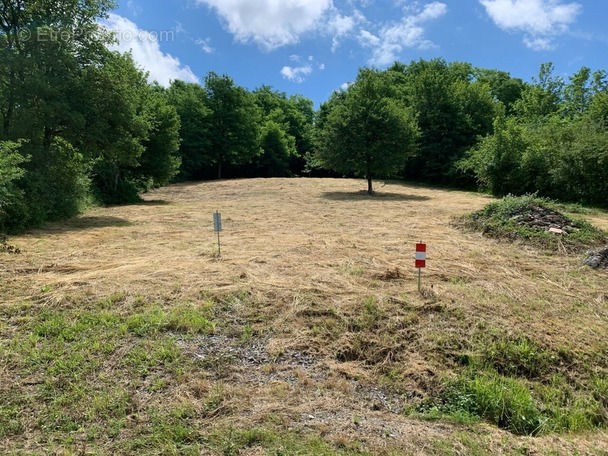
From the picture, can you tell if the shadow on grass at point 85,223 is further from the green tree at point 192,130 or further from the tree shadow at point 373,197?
the green tree at point 192,130

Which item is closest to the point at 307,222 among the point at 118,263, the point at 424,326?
the point at 118,263

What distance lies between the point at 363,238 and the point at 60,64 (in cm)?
1099

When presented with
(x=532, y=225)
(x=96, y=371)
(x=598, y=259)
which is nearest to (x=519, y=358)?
(x=96, y=371)

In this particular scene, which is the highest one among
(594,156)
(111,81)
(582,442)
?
(111,81)

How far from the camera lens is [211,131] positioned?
36.1m

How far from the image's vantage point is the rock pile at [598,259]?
21.1 ft

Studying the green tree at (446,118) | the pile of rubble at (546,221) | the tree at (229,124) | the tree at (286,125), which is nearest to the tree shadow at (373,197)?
the pile of rubble at (546,221)

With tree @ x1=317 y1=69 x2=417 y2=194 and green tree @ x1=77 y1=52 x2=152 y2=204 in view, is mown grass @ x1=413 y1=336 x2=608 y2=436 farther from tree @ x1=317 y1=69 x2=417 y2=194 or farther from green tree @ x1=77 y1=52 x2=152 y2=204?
tree @ x1=317 y1=69 x2=417 y2=194

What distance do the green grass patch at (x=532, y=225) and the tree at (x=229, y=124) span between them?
28.4 meters

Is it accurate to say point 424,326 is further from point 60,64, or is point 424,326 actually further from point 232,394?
point 60,64

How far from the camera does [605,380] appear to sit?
340 cm

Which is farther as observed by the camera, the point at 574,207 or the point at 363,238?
the point at 574,207

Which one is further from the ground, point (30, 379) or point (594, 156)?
point (594, 156)

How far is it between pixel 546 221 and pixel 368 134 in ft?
40.7
